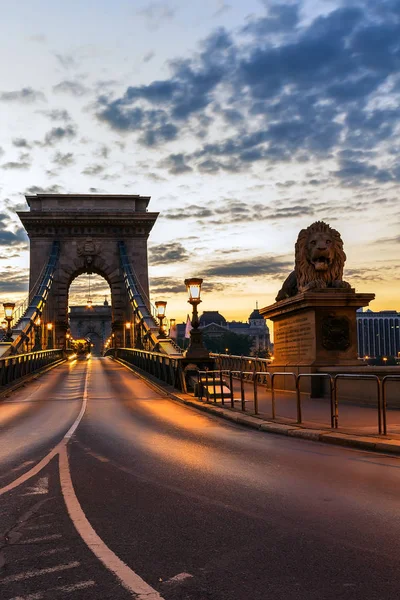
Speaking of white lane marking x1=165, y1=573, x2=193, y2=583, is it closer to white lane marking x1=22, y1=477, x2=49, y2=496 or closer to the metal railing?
white lane marking x1=22, y1=477, x2=49, y2=496

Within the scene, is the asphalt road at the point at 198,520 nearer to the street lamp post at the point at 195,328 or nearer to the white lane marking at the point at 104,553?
the white lane marking at the point at 104,553

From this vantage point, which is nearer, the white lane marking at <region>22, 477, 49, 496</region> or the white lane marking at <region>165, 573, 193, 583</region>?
the white lane marking at <region>165, 573, 193, 583</region>

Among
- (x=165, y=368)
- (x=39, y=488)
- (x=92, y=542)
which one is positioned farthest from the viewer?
(x=165, y=368)

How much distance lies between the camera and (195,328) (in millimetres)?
23016

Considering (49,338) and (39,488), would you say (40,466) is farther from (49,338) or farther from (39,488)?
(49,338)

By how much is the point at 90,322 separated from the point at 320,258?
154m

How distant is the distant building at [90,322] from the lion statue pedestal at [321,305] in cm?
15050

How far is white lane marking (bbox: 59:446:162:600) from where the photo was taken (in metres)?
4.14

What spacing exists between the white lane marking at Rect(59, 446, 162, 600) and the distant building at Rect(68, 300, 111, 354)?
6451 inches

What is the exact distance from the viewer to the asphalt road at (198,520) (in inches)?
169

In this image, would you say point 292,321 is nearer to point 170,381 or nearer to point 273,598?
point 170,381

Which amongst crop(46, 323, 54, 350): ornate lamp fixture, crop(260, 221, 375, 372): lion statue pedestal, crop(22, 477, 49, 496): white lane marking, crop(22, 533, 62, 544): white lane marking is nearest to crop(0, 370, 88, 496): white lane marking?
crop(22, 477, 49, 496): white lane marking

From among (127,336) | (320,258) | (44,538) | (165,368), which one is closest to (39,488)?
(44,538)

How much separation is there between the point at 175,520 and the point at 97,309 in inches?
6666
